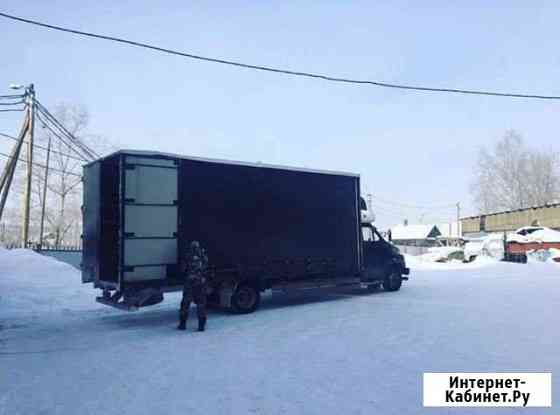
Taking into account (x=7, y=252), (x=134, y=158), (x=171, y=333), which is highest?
(x=134, y=158)

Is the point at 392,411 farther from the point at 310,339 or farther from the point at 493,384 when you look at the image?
the point at 310,339

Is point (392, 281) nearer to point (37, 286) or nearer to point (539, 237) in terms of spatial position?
point (37, 286)

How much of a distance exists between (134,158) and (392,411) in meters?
6.85

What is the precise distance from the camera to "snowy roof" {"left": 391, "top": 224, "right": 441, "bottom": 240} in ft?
286

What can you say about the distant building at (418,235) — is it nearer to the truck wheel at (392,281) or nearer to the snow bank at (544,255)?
the snow bank at (544,255)

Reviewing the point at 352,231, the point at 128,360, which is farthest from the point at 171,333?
the point at 352,231

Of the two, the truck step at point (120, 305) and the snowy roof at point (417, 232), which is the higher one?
the snowy roof at point (417, 232)

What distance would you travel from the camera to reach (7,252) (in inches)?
801

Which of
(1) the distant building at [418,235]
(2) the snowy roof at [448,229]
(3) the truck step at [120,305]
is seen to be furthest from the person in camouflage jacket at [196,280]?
(2) the snowy roof at [448,229]

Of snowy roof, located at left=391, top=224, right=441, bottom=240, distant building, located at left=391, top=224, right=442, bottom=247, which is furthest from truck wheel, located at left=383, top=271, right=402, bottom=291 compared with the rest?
snowy roof, located at left=391, top=224, right=441, bottom=240

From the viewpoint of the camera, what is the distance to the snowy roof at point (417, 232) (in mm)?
87125

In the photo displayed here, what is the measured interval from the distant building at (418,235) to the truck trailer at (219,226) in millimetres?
73022

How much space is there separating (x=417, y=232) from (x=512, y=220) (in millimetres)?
39732

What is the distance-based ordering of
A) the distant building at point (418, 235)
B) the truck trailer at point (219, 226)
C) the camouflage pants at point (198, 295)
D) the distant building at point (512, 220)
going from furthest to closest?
1. the distant building at point (418, 235)
2. the distant building at point (512, 220)
3. the truck trailer at point (219, 226)
4. the camouflage pants at point (198, 295)
